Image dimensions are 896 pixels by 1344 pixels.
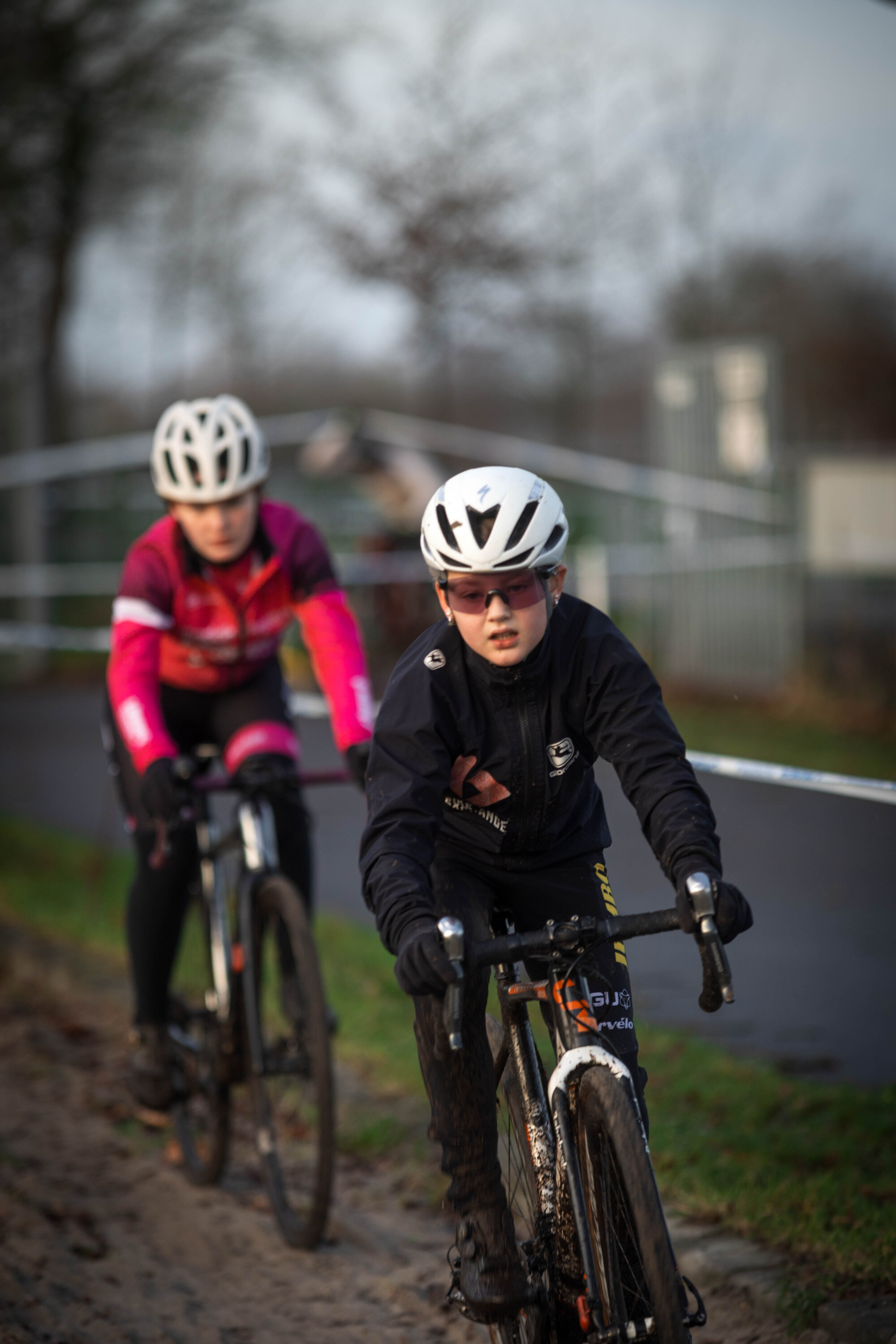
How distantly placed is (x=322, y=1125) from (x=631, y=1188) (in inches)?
59.8

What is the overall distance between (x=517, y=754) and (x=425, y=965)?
51 centimetres

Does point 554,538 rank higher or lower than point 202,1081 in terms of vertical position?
higher

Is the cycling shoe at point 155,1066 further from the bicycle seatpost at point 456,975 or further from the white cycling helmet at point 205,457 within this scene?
the bicycle seatpost at point 456,975

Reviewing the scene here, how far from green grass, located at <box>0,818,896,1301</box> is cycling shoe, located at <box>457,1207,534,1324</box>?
922 mm

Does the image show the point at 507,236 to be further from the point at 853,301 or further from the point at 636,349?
the point at 853,301

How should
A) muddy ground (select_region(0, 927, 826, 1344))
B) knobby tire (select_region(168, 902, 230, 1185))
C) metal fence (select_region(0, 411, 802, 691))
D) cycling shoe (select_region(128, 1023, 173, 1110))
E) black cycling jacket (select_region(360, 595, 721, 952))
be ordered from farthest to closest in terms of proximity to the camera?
1. metal fence (select_region(0, 411, 802, 691))
2. cycling shoe (select_region(128, 1023, 173, 1110))
3. knobby tire (select_region(168, 902, 230, 1185))
4. muddy ground (select_region(0, 927, 826, 1344))
5. black cycling jacket (select_region(360, 595, 721, 952))

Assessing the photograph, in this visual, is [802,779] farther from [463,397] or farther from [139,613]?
[463,397]

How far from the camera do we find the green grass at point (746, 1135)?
3334 millimetres

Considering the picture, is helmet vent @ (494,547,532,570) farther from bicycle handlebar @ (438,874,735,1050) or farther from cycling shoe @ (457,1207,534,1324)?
cycling shoe @ (457,1207,534,1324)

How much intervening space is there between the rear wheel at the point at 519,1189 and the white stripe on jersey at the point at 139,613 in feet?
5.63

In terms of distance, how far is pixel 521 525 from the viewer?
102 inches

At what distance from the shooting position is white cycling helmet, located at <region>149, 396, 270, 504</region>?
3982 millimetres

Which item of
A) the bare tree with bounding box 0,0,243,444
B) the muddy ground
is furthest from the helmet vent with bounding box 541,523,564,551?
the bare tree with bounding box 0,0,243,444

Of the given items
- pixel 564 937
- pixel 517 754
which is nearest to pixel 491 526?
pixel 517 754
